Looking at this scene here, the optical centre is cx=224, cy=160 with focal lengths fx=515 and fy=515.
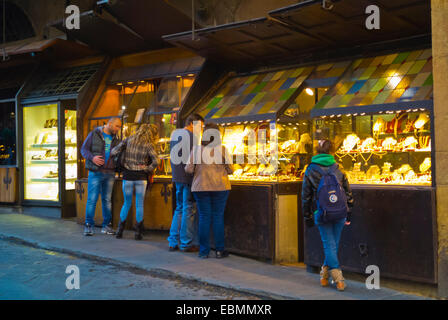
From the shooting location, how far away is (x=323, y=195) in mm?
5793

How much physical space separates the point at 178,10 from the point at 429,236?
634 centimetres

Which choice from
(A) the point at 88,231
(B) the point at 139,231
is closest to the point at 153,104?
(B) the point at 139,231

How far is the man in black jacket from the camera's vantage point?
31.8ft

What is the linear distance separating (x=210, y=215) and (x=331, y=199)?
2.46 m

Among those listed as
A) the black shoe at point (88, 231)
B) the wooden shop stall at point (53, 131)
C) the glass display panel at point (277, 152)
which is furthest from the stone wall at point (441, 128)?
the wooden shop stall at point (53, 131)

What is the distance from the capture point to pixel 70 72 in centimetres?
1257

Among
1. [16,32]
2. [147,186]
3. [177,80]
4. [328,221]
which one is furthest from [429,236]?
[16,32]

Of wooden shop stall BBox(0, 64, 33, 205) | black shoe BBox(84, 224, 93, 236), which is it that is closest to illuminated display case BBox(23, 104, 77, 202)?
wooden shop stall BBox(0, 64, 33, 205)

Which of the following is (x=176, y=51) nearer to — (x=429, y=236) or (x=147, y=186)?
(x=147, y=186)

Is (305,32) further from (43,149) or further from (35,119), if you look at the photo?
(35,119)

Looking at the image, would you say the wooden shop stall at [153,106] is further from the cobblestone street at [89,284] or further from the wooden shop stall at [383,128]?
the wooden shop stall at [383,128]

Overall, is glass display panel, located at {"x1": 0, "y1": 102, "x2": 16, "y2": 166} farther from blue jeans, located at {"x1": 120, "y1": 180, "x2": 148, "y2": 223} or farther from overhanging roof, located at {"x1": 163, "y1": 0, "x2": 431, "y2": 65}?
overhanging roof, located at {"x1": 163, "y1": 0, "x2": 431, "y2": 65}

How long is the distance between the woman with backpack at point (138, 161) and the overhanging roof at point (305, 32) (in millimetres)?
1765

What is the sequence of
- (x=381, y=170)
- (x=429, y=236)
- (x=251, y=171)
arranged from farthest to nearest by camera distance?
(x=251, y=171) → (x=381, y=170) → (x=429, y=236)
